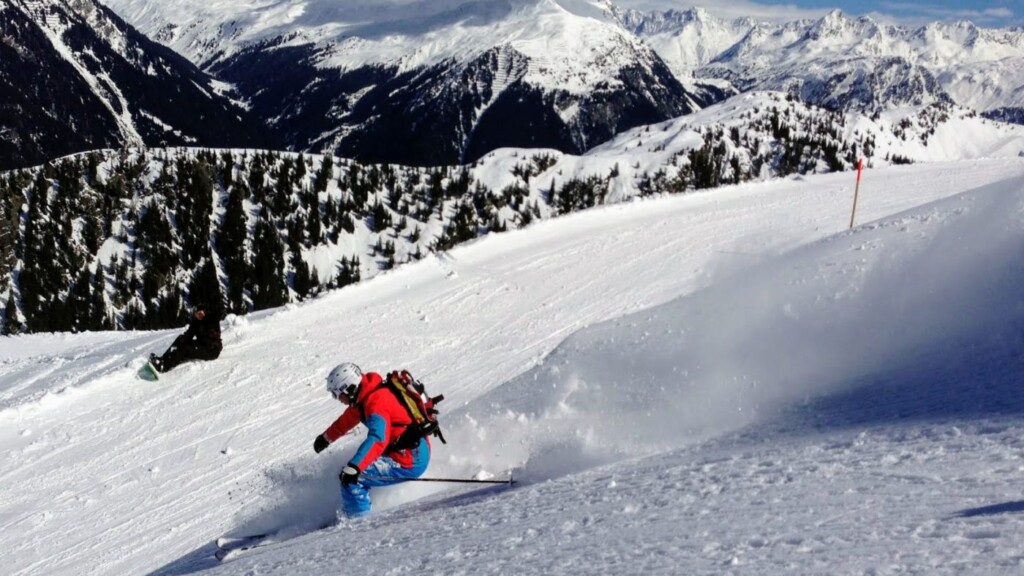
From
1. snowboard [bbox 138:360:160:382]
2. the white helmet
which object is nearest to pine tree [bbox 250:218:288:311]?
snowboard [bbox 138:360:160:382]

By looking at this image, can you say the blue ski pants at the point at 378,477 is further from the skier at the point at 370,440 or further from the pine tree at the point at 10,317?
the pine tree at the point at 10,317

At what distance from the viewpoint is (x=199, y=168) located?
95125 millimetres

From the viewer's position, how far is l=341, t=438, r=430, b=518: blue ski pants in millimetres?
7484

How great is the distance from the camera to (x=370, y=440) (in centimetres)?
693

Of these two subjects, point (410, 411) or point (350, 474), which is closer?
point (350, 474)

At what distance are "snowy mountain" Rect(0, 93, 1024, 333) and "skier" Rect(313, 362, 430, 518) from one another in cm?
6977

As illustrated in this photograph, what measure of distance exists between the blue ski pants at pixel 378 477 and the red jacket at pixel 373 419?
0.40m

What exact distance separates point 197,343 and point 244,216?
82326 mm

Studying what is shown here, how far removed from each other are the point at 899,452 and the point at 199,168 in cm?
10062

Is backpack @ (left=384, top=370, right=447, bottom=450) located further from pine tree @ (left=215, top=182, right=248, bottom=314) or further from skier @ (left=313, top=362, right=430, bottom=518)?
pine tree @ (left=215, top=182, right=248, bottom=314)

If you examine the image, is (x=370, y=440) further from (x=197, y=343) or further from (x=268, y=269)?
(x=268, y=269)

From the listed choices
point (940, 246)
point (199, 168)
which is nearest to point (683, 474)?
point (940, 246)

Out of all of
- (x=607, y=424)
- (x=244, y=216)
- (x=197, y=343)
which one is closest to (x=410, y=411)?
(x=607, y=424)

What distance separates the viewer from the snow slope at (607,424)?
4.20m
